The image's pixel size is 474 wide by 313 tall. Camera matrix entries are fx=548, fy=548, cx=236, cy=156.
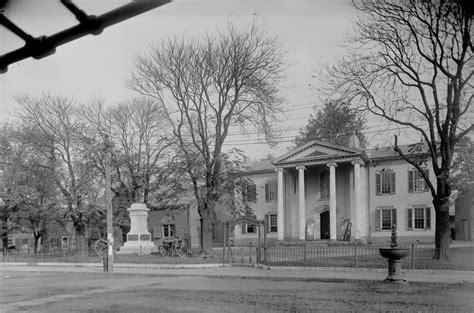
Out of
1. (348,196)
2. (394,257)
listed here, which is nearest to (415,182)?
(348,196)

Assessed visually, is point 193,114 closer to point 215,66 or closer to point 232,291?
point 215,66

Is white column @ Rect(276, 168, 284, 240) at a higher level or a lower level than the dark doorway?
higher

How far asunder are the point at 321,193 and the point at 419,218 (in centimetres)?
769

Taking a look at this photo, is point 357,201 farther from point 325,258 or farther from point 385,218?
point 325,258

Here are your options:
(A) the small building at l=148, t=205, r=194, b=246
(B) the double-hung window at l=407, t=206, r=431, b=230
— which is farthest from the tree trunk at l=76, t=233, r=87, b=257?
(B) the double-hung window at l=407, t=206, r=431, b=230

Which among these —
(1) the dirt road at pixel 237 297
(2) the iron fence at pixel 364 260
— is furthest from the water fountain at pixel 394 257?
(2) the iron fence at pixel 364 260

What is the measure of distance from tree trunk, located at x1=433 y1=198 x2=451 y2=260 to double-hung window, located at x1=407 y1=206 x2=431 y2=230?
722 inches

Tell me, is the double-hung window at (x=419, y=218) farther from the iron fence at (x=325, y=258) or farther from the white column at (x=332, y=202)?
the iron fence at (x=325, y=258)

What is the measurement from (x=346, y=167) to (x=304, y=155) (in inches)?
131

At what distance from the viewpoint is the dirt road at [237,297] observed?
1145 centimetres

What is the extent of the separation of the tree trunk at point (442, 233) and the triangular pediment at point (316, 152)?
689 inches

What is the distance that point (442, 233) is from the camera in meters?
21.2

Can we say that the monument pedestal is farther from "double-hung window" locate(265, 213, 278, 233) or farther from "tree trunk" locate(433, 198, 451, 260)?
"tree trunk" locate(433, 198, 451, 260)

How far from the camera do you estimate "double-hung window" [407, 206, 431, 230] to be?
128 feet
